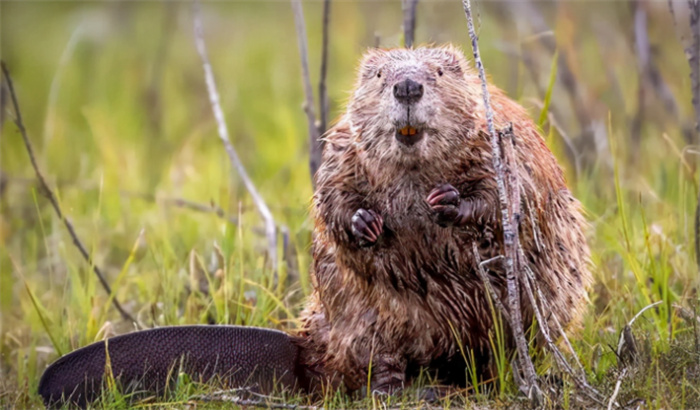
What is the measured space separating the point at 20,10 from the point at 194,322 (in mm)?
6677

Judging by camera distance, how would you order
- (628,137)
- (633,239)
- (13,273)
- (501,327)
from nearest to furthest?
(501,327), (633,239), (13,273), (628,137)

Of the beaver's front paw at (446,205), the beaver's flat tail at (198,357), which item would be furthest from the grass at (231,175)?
the beaver's front paw at (446,205)

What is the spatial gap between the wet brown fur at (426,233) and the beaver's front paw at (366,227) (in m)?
0.06

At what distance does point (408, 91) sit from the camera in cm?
259

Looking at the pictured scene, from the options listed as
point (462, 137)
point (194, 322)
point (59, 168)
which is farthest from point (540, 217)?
point (59, 168)

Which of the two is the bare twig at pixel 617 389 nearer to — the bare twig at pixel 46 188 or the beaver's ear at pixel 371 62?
the beaver's ear at pixel 371 62

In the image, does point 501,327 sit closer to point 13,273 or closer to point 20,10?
point 13,273

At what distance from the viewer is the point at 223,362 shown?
3109mm

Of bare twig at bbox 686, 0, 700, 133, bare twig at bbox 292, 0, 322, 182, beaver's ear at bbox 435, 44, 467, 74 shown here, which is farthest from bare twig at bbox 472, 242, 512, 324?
bare twig at bbox 292, 0, 322, 182

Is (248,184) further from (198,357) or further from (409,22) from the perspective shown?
(198,357)

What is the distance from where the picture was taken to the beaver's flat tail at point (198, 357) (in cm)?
306

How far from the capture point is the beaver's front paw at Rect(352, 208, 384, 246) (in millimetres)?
2752

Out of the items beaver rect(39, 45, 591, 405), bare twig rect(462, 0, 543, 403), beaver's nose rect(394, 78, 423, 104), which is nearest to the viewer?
bare twig rect(462, 0, 543, 403)

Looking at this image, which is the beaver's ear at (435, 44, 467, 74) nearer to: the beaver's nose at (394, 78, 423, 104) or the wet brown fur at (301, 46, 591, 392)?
the wet brown fur at (301, 46, 591, 392)
